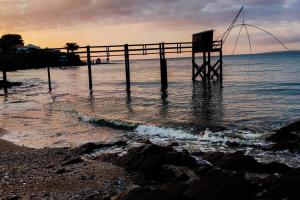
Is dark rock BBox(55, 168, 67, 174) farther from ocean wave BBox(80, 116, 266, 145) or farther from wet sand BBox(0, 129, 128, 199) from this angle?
ocean wave BBox(80, 116, 266, 145)

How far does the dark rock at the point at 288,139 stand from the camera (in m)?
13.4

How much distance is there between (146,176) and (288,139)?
A: 19.5ft

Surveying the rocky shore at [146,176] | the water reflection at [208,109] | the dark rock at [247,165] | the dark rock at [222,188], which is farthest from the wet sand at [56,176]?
the water reflection at [208,109]

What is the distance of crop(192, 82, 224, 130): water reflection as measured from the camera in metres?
19.6

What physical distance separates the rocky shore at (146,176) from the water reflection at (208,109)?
6221 millimetres

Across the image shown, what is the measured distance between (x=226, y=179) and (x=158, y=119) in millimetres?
12721

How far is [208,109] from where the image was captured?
80.6ft

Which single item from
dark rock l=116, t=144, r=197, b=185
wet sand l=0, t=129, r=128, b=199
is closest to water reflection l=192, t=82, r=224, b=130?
dark rock l=116, t=144, r=197, b=185

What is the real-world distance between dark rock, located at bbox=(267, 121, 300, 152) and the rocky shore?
0.26 feet

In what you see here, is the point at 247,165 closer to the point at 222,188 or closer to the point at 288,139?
the point at 222,188

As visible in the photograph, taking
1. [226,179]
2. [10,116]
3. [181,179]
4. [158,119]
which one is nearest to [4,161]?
[181,179]

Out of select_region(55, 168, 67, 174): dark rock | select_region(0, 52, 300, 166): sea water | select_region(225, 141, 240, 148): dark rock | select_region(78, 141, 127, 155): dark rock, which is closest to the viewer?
select_region(55, 168, 67, 174): dark rock

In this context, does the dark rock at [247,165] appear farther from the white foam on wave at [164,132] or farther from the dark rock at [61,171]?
the white foam on wave at [164,132]

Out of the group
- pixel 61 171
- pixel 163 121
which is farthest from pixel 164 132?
pixel 61 171
